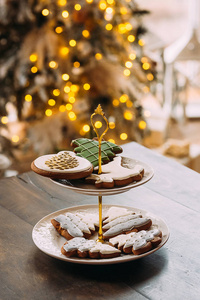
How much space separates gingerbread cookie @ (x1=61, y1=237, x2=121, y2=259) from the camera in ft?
3.03

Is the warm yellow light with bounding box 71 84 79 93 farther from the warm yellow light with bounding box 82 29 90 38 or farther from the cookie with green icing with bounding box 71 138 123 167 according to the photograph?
the cookie with green icing with bounding box 71 138 123 167

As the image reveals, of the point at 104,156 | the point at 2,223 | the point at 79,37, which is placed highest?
the point at 79,37

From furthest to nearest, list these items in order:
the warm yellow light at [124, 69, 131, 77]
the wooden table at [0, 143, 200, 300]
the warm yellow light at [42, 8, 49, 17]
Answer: the warm yellow light at [124, 69, 131, 77]
the warm yellow light at [42, 8, 49, 17]
the wooden table at [0, 143, 200, 300]

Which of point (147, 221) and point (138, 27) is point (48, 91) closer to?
point (138, 27)

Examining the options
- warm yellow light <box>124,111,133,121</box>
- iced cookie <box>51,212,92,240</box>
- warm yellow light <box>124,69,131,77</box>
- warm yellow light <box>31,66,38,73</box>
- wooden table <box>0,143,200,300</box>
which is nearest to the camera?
wooden table <box>0,143,200,300</box>

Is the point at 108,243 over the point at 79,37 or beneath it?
beneath

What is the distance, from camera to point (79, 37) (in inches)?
93.1

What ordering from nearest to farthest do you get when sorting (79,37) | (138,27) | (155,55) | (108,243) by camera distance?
(108,243) < (79,37) < (138,27) < (155,55)

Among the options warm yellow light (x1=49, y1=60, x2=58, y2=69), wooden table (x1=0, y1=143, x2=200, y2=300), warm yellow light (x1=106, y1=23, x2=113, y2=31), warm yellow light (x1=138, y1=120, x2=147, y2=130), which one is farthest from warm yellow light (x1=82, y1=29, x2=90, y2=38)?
wooden table (x1=0, y1=143, x2=200, y2=300)

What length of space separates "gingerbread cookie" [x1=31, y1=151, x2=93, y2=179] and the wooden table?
196mm

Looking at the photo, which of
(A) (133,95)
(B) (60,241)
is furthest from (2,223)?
(A) (133,95)

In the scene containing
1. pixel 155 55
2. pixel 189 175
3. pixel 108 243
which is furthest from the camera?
pixel 155 55

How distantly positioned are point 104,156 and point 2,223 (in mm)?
328

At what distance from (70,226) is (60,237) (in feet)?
0.11
